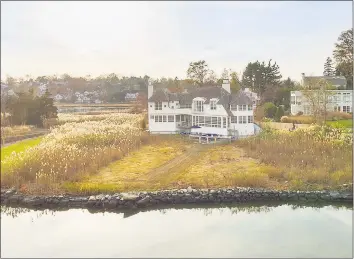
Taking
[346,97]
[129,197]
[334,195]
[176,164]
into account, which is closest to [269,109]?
[346,97]

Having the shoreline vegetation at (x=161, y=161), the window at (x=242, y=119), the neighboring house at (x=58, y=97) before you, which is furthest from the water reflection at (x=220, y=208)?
the neighboring house at (x=58, y=97)

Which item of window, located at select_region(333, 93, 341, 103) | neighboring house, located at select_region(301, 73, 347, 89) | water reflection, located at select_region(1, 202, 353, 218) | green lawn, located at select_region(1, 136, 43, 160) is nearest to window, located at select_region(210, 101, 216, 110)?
neighboring house, located at select_region(301, 73, 347, 89)

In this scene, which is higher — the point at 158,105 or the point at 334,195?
the point at 158,105

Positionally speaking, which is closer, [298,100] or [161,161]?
[161,161]

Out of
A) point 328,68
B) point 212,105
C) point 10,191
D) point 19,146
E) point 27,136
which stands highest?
point 328,68

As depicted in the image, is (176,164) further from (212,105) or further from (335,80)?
(335,80)

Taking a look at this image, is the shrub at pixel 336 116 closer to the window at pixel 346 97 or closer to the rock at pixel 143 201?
the window at pixel 346 97

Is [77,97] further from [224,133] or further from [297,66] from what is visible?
[297,66]

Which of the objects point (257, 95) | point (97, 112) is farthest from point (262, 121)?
point (97, 112)
